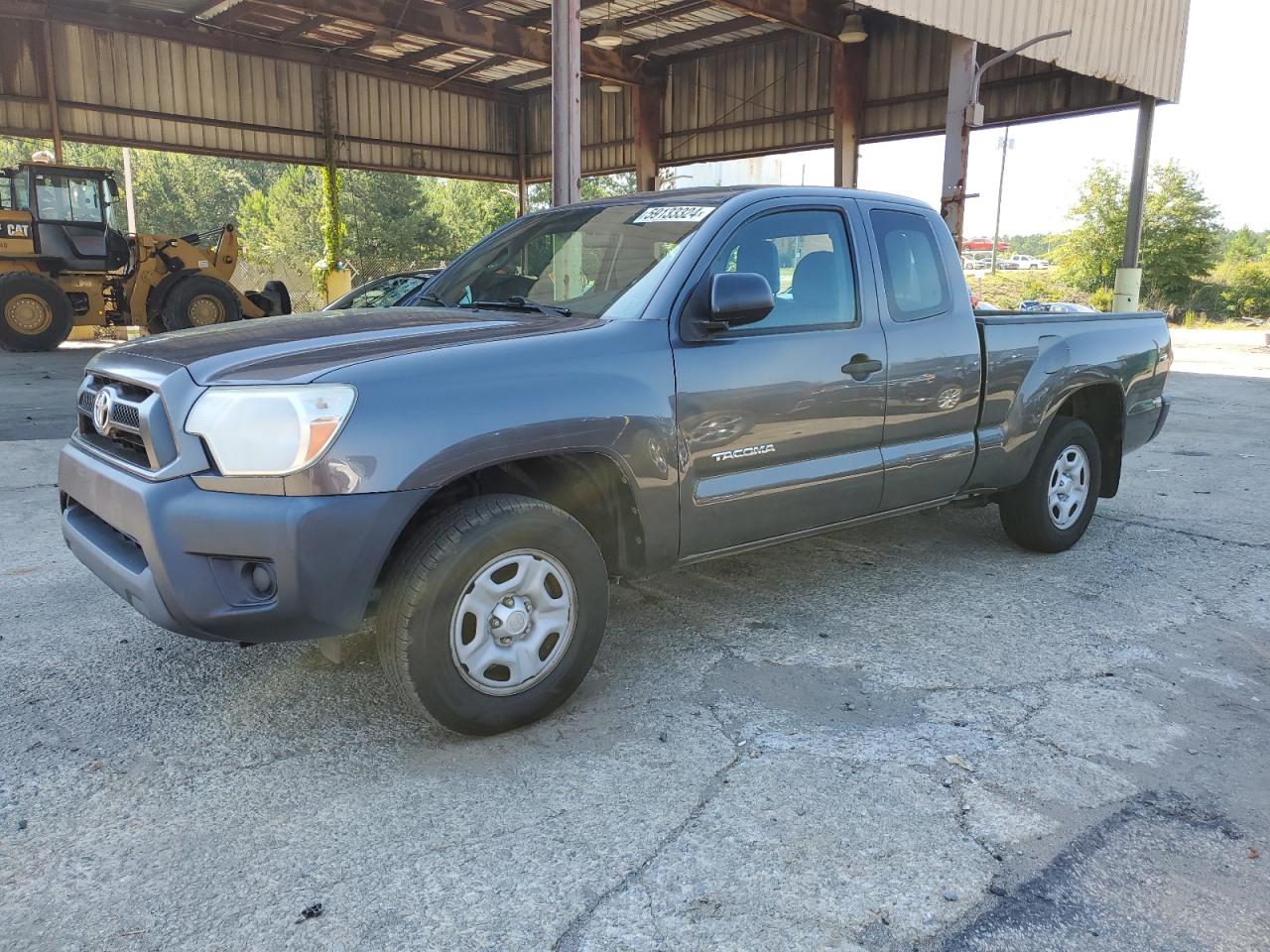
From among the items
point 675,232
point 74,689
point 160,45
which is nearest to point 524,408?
point 675,232

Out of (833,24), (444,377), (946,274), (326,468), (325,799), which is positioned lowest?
(325,799)

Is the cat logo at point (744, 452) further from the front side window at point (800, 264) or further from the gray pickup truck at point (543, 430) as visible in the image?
the front side window at point (800, 264)

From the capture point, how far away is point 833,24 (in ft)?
55.4

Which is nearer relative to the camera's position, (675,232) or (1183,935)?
(1183,935)

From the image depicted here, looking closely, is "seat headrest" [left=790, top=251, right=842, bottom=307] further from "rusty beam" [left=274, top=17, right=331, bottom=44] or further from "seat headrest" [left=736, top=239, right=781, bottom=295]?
"rusty beam" [left=274, top=17, right=331, bottom=44]

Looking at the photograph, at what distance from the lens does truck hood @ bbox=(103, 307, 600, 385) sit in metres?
2.77

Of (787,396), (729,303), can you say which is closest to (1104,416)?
(787,396)

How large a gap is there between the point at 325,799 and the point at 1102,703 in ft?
8.62

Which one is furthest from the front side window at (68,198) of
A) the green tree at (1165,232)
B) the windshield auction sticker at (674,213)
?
the green tree at (1165,232)

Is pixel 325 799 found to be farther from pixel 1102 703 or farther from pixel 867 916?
pixel 1102 703

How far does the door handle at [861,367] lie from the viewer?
384 centimetres

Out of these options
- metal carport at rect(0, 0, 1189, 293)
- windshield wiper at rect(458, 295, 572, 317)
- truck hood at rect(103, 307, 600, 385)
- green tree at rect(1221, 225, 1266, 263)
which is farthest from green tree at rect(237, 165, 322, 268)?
truck hood at rect(103, 307, 600, 385)

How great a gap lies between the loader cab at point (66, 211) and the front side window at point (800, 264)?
16.0m

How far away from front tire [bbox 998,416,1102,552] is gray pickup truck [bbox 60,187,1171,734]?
342mm
